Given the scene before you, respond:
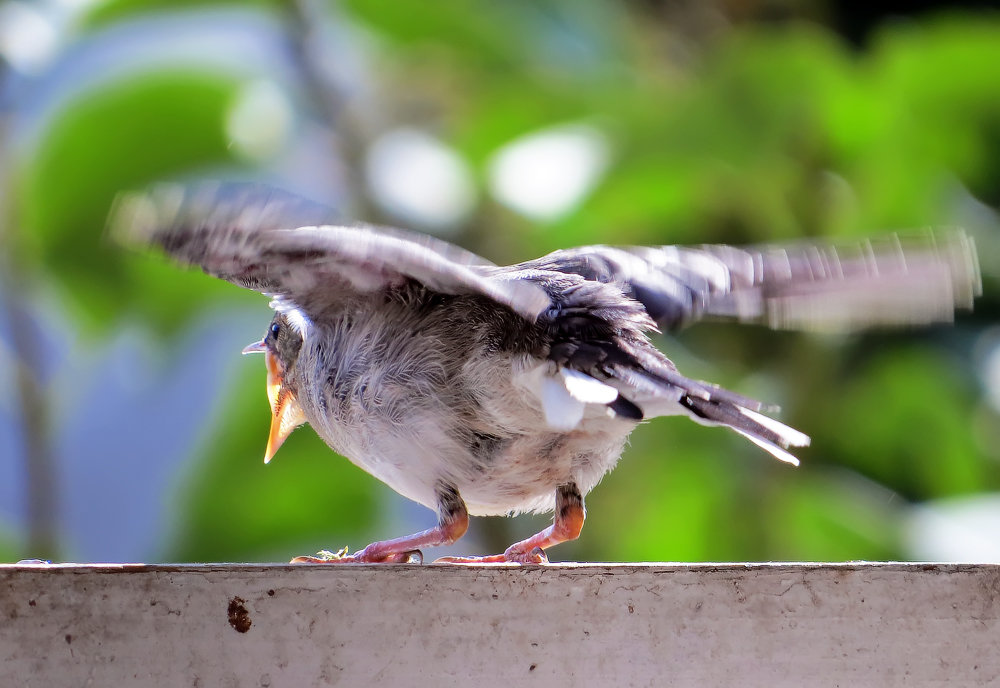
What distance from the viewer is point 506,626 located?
54.8 inches

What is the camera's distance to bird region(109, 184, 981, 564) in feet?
5.08

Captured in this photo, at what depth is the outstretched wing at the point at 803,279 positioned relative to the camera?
178 cm

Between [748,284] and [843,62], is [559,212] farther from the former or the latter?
[748,284]

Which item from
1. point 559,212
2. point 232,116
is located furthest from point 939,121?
point 232,116

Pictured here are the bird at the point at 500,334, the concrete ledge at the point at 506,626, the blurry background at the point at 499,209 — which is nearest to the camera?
the concrete ledge at the point at 506,626

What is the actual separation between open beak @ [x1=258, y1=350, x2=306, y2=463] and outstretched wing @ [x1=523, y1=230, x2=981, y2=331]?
1.73 ft

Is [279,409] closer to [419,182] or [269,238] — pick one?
[269,238]

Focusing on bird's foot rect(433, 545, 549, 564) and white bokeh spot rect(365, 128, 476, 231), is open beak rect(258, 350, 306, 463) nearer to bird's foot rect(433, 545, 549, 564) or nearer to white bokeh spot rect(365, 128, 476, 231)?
bird's foot rect(433, 545, 549, 564)

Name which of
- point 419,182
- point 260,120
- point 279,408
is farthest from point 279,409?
point 260,120

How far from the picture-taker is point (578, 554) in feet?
13.4

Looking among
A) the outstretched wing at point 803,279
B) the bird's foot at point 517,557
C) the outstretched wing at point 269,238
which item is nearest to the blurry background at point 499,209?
the outstretched wing at point 803,279

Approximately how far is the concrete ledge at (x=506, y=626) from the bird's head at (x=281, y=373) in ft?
2.49

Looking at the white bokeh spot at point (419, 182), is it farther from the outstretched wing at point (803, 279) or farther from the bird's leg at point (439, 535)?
the bird's leg at point (439, 535)

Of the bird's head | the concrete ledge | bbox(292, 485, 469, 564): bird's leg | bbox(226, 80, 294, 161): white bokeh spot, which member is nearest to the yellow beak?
the bird's head
